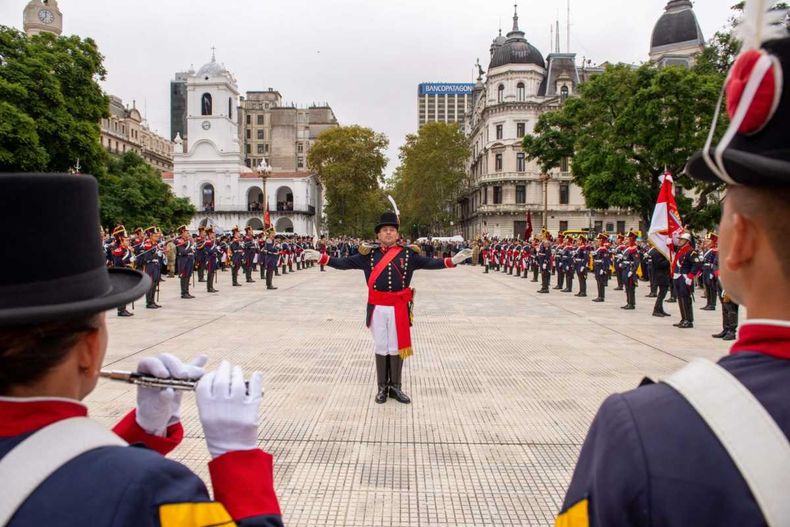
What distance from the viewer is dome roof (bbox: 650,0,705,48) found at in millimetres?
57594

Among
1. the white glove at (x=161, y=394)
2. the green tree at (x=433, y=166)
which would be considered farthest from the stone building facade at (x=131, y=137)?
the white glove at (x=161, y=394)

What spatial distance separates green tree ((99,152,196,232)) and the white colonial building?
Result: 66.4 ft

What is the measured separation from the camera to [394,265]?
752cm

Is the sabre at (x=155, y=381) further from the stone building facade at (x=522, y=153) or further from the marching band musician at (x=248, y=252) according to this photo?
the stone building facade at (x=522, y=153)

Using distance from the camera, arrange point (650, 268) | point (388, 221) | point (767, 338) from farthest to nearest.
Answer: point (650, 268)
point (388, 221)
point (767, 338)

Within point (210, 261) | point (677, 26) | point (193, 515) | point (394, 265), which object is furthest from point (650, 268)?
point (677, 26)

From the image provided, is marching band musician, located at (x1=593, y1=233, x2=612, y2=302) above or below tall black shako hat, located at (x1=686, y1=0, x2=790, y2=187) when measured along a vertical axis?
below

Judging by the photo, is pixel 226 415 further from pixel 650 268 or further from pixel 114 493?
pixel 650 268

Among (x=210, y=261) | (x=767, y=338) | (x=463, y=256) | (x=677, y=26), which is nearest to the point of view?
(x=767, y=338)

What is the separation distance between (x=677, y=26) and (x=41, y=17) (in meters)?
58.8

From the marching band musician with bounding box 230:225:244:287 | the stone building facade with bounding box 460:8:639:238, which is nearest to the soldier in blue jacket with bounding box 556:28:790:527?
the marching band musician with bounding box 230:225:244:287

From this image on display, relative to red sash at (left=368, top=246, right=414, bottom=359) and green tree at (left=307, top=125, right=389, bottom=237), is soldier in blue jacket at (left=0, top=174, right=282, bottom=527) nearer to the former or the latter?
red sash at (left=368, top=246, right=414, bottom=359)

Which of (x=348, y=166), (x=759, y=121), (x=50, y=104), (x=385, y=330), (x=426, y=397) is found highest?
(x=348, y=166)

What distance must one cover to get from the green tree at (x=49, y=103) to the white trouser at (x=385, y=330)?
27395mm
